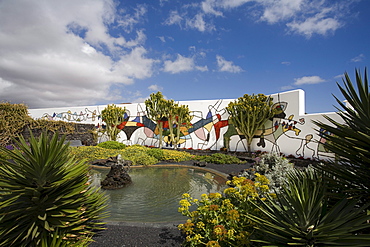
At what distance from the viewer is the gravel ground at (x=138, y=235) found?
8.02 feet

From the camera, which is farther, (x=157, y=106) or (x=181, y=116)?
(x=157, y=106)

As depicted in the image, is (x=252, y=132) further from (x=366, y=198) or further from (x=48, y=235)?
(x=48, y=235)

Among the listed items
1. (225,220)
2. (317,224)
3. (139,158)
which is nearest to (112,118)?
(139,158)

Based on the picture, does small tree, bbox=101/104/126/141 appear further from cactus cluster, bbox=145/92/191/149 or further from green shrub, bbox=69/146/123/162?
green shrub, bbox=69/146/123/162

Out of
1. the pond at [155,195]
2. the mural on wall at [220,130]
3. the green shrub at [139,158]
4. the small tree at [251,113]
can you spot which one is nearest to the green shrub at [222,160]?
the pond at [155,195]

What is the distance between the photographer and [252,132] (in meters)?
10.9

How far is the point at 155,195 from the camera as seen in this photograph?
4758mm

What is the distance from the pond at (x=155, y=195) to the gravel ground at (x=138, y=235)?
456 mm

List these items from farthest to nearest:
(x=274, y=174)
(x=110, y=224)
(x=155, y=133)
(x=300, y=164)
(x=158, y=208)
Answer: (x=155, y=133) → (x=300, y=164) → (x=274, y=174) → (x=158, y=208) → (x=110, y=224)

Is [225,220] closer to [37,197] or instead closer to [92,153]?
[37,197]

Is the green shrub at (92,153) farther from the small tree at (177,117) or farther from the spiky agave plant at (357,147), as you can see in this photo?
the spiky agave plant at (357,147)

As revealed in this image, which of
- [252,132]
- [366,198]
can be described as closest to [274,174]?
[366,198]

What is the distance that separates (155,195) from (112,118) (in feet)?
39.2

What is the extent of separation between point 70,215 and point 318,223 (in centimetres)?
237
